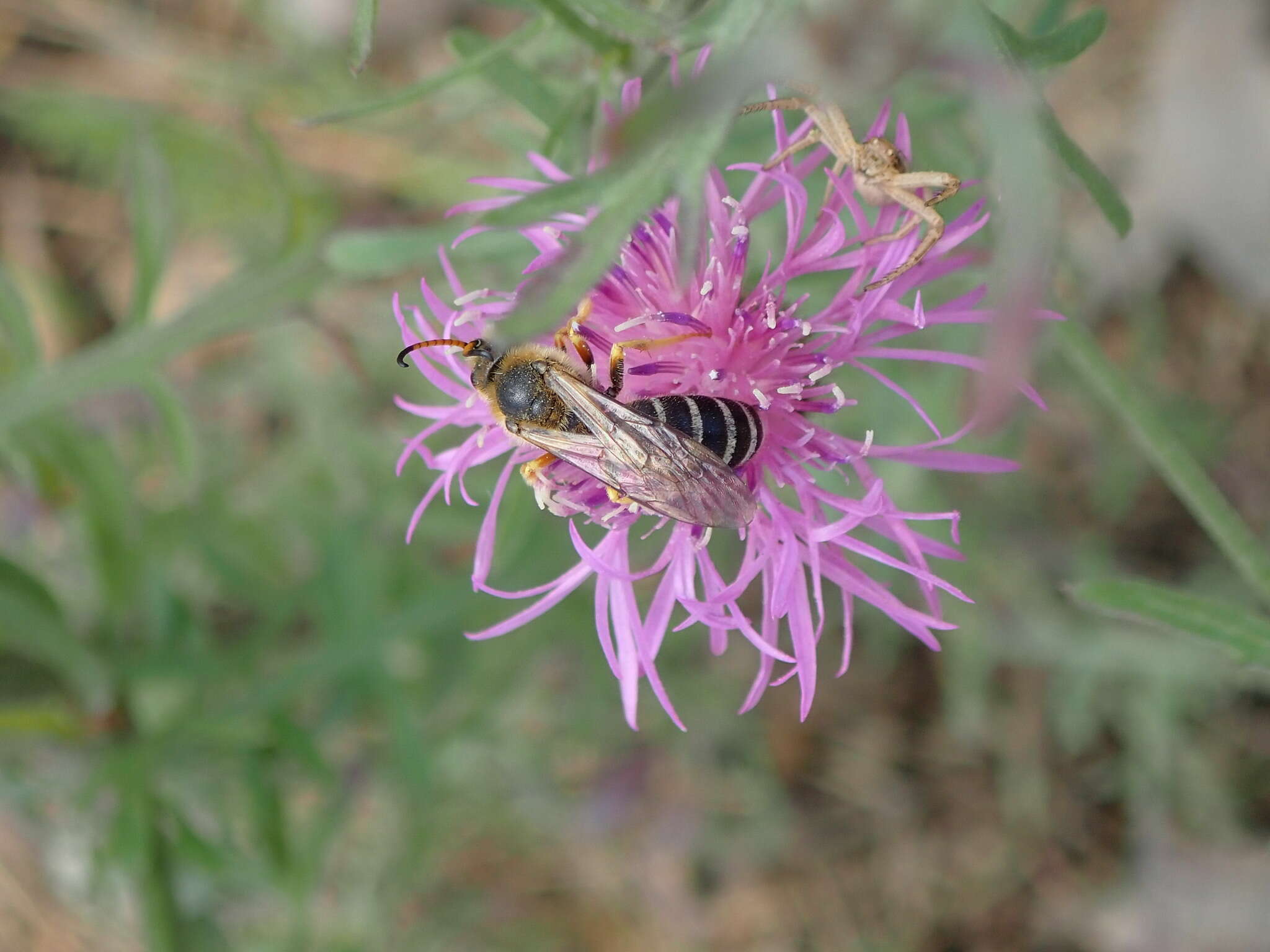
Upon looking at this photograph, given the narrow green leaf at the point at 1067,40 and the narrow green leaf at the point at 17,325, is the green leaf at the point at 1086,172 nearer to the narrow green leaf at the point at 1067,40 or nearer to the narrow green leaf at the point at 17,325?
the narrow green leaf at the point at 1067,40

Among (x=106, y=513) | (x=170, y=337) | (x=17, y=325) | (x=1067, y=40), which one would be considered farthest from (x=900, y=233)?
(x=106, y=513)

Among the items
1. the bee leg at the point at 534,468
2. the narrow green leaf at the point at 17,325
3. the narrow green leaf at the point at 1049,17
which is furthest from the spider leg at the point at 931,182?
the narrow green leaf at the point at 17,325

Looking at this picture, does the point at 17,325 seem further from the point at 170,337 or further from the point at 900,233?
the point at 900,233

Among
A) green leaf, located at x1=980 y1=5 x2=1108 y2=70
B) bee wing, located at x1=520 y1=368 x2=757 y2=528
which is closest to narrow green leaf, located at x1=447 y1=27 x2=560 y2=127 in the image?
bee wing, located at x1=520 y1=368 x2=757 y2=528

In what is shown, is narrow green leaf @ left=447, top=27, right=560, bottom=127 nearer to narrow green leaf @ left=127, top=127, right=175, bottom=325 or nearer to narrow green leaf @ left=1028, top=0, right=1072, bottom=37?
narrow green leaf @ left=1028, top=0, right=1072, bottom=37

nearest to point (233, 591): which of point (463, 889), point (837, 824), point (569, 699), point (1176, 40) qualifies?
point (569, 699)

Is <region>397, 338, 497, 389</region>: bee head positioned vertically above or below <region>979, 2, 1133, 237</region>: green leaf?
below
